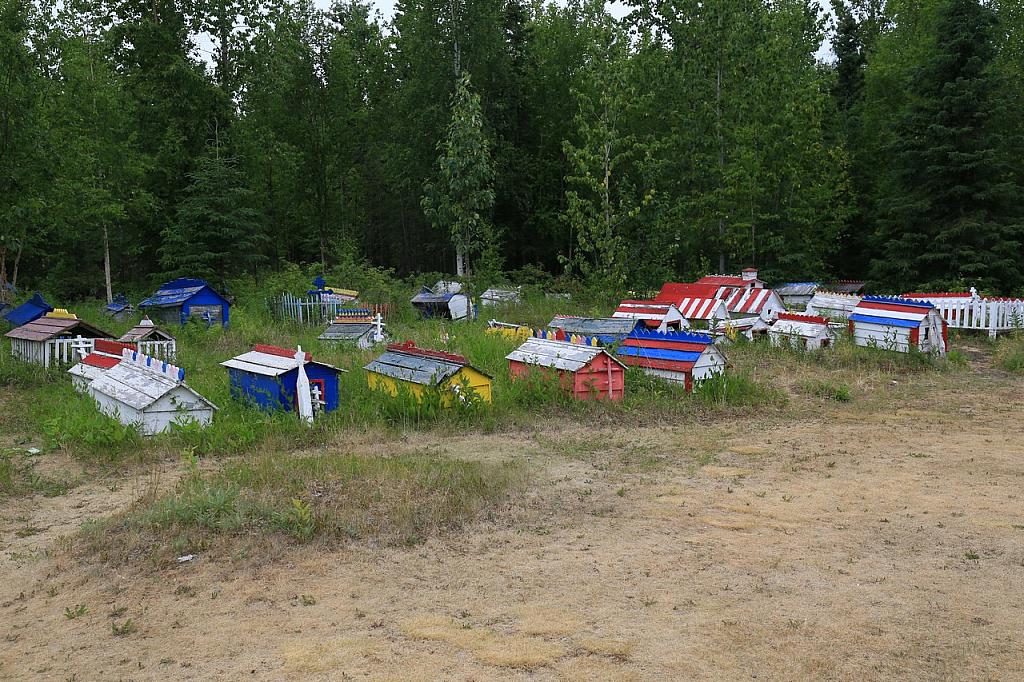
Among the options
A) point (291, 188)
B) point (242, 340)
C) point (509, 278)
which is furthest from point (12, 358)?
point (291, 188)

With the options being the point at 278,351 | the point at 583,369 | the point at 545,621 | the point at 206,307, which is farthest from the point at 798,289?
the point at 545,621

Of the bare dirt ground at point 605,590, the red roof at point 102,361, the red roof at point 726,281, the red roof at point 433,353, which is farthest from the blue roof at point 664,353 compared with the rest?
the red roof at point 726,281

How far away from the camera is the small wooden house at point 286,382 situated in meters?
10.9

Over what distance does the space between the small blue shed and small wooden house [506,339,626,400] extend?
426 inches

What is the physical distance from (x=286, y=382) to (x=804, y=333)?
438 inches

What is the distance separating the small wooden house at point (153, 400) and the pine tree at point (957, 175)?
890 inches

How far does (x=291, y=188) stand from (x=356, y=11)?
1335 centimetres

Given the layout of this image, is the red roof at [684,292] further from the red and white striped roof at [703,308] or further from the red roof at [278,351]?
the red roof at [278,351]

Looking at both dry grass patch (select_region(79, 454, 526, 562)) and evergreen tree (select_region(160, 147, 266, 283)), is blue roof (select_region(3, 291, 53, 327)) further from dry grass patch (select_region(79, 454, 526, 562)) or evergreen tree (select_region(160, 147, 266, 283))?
dry grass patch (select_region(79, 454, 526, 562))

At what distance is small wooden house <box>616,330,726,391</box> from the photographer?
1297cm

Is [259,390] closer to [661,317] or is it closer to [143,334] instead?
[143,334]

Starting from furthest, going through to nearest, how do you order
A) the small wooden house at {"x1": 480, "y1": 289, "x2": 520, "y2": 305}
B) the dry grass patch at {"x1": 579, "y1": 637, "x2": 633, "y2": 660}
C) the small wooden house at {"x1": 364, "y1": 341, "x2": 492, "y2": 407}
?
the small wooden house at {"x1": 480, "y1": 289, "x2": 520, "y2": 305}
the small wooden house at {"x1": 364, "y1": 341, "x2": 492, "y2": 407}
the dry grass patch at {"x1": 579, "y1": 637, "x2": 633, "y2": 660}

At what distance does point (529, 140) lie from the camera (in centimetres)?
3388

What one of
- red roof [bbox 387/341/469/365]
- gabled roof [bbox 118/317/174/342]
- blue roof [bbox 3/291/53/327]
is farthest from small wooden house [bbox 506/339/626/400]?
blue roof [bbox 3/291/53/327]
